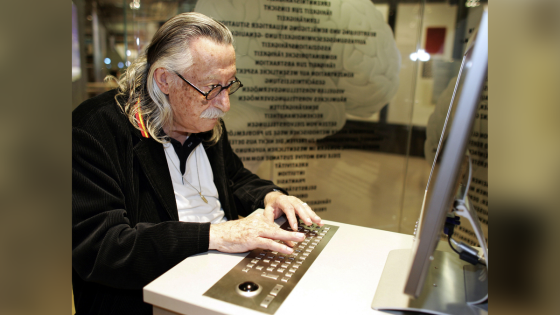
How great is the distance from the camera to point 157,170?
1282mm

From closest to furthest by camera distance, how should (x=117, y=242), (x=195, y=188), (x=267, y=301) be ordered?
1. (x=267, y=301)
2. (x=117, y=242)
3. (x=195, y=188)

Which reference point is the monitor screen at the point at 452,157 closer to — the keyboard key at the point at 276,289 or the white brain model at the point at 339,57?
the keyboard key at the point at 276,289

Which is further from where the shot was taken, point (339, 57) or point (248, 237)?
point (339, 57)

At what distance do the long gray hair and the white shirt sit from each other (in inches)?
4.5

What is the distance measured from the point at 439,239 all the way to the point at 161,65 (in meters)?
1.17

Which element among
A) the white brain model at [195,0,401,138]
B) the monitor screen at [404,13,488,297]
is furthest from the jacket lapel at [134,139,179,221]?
the white brain model at [195,0,401,138]

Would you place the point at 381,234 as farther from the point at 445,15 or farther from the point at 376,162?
the point at 445,15

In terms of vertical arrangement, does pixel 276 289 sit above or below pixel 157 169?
below

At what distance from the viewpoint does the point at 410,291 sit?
1.79 feet

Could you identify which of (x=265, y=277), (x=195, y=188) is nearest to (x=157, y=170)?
(x=195, y=188)

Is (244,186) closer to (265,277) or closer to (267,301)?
(265,277)
